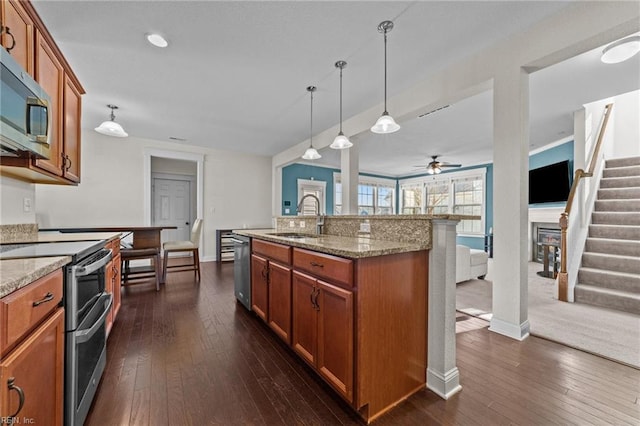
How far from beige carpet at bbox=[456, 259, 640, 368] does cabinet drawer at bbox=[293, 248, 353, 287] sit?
7.11 feet

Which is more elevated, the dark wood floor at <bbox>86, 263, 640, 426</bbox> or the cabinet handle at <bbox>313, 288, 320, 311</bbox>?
the cabinet handle at <bbox>313, 288, 320, 311</bbox>

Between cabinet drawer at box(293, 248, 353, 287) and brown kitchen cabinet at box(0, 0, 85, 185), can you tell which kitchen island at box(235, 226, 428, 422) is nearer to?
cabinet drawer at box(293, 248, 353, 287)

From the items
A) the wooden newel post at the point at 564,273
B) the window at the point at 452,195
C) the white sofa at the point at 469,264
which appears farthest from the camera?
the window at the point at 452,195

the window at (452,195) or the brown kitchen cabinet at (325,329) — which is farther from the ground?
the window at (452,195)

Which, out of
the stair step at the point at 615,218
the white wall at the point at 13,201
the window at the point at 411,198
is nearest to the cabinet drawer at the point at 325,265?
the white wall at the point at 13,201

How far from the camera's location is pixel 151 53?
2496 millimetres

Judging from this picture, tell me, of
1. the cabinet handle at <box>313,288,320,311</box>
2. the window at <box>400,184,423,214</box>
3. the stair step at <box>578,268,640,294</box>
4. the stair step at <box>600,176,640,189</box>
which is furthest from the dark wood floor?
the window at <box>400,184,423,214</box>

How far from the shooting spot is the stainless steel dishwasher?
279 cm

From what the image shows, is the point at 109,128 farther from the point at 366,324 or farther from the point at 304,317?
the point at 366,324

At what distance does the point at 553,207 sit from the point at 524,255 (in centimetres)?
461

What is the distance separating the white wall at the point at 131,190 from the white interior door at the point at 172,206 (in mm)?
1156

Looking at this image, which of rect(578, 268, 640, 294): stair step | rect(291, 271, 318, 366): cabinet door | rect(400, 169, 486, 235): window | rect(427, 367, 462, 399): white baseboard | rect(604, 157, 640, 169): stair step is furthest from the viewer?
rect(400, 169, 486, 235): window

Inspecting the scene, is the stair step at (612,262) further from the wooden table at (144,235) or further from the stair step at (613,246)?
the wooden table at (144,235)

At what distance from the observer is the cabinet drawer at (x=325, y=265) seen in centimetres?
139
